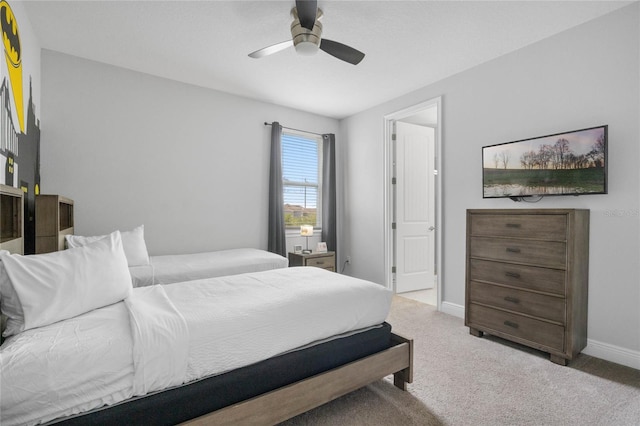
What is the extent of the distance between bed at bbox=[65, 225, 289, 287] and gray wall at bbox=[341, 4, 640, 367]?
215 cm

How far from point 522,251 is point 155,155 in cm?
375


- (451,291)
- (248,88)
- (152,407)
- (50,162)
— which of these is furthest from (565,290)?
(50,162)

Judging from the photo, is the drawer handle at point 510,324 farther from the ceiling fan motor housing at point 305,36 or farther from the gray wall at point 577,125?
the ceiling fan motor housing at point 305,36

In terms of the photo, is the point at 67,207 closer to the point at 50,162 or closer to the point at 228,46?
the point at 50,162

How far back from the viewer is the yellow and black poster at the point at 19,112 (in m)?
1.88

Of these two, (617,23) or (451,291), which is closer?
(617,23)

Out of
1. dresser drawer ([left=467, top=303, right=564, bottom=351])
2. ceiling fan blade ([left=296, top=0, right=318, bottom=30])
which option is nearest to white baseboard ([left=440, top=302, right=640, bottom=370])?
dresser drawer ([left=467, top=303, right=564, bottom=351])

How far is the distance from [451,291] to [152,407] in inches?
120

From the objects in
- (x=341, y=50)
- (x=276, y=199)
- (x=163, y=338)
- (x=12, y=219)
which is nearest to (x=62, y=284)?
(x=163, y=338)

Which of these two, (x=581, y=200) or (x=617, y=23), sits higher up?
(x=617, y=23)

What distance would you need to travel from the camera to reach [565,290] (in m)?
2.20

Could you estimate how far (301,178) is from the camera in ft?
15.2

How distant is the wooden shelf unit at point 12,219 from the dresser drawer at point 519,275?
3.30 meters

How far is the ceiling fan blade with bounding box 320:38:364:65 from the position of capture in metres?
2.25
